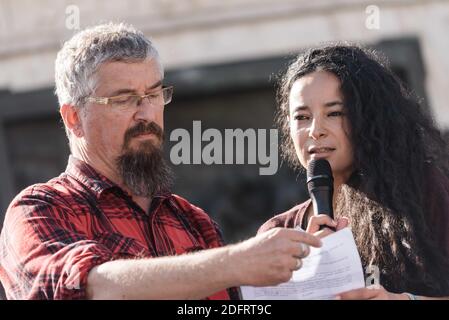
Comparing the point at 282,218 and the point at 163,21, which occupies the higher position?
the point at 163,21

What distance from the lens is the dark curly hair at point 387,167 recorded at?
377 centimetres

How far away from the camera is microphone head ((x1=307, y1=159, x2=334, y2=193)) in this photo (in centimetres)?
367

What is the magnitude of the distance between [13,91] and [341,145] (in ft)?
27.3

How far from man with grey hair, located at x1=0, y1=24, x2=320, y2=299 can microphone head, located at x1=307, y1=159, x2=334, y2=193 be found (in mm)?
411

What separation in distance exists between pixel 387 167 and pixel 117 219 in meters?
0.94

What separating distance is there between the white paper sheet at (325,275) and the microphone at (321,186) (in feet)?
0.64

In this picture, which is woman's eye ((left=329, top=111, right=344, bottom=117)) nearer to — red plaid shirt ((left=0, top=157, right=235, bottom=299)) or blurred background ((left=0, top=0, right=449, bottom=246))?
red plaid shirt ((left=0, top=157, right=235, bottom=299))

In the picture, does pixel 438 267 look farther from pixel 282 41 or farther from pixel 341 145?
pixel 282 41

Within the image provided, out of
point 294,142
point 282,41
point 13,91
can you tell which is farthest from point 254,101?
point 294,142
